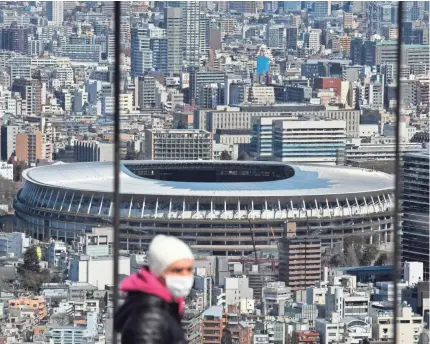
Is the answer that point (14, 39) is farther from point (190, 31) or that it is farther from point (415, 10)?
point (415, 10)

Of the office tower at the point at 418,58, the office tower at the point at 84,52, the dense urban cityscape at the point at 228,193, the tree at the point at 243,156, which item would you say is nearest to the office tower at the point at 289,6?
the office tower at the point at 84,52

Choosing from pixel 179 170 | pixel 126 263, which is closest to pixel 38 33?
pixel 179 170

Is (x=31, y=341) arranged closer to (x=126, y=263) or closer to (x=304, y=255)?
(x=126, y=263)

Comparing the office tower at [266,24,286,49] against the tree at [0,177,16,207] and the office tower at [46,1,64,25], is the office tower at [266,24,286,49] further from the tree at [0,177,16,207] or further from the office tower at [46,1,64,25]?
the tree at [0,177,16,207]

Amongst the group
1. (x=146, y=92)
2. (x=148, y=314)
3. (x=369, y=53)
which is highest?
(x=148, y=314)

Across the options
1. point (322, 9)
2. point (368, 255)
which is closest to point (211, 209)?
point (368, 255)
